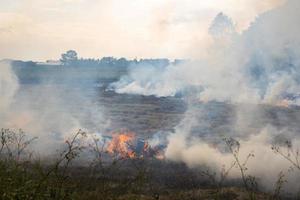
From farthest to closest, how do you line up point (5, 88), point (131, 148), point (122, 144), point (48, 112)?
point (5, 88)
point (48, 112)
point (122, 144)
point (131, 148)

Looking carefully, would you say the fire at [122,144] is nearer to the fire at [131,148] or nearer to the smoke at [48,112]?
the fire at [131,148]

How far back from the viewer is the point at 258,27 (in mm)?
53812

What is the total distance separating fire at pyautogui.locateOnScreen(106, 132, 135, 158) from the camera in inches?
1112

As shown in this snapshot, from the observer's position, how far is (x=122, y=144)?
30.5m

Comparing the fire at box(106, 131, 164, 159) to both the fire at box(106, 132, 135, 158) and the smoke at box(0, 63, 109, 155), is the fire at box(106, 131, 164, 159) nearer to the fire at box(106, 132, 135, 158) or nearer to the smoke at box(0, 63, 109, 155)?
the fire at box(106, 132, 135, 158)

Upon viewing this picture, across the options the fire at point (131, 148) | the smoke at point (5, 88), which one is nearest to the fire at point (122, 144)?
the fire at point (131, 148)

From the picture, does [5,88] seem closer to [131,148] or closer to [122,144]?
[122,144]

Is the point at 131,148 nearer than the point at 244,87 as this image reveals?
Yes

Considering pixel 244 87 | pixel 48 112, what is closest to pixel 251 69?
pixel 244 87

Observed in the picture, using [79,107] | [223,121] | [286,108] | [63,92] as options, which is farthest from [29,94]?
Answer: [286,108]

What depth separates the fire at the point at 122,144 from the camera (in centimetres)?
2824

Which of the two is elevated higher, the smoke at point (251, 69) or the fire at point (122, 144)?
the smoke at point (251, 69)

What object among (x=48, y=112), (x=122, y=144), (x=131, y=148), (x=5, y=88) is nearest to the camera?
(x=131, y=148)

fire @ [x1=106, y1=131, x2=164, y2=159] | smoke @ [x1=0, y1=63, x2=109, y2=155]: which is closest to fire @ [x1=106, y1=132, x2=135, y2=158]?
fire @ [x1=106, y1=131, x2=164, y2=159]
